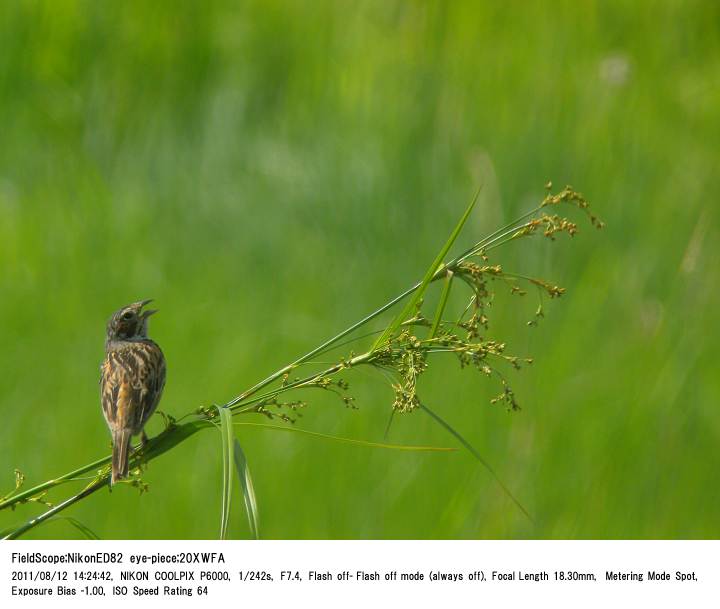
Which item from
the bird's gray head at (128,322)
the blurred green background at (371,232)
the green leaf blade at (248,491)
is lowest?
the green leaf blade at (248,491)

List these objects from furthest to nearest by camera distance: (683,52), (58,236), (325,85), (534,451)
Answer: (683,52)
(325,85)
(58,236)
(534,451)

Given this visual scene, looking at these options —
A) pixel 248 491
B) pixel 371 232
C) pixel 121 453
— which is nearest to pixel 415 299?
pixel 248 491

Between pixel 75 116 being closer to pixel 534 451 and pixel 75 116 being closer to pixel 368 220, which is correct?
pixel 368 220

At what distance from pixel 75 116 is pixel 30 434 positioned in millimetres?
1700

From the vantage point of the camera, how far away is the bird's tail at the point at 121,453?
1.75 m

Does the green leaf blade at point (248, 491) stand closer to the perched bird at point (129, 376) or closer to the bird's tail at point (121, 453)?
the bird's tail at point (121, 453)

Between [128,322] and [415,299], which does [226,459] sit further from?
[128,322]

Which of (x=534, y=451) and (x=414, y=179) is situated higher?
(x=414, y=179)

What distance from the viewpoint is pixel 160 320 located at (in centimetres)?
439

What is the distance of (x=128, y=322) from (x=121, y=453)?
85 centimetres

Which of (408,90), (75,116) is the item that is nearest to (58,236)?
(75,116)

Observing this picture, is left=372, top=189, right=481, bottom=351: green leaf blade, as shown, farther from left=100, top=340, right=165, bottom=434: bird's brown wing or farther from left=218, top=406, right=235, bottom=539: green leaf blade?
left=100, top=340, right=165, bottom=434: bird's brown wing

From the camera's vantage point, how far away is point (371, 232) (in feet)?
15.4

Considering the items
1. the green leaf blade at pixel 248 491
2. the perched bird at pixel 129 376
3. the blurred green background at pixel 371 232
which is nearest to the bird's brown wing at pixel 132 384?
the perched bird at pixel 129 376
